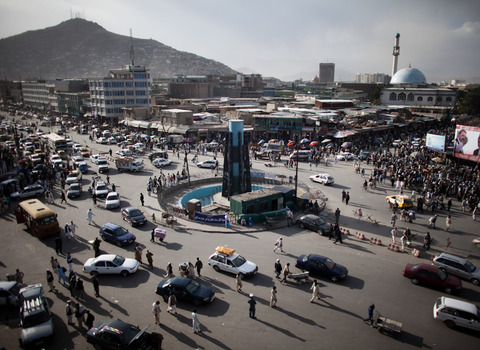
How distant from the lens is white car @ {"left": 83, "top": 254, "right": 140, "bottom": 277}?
1574 cm

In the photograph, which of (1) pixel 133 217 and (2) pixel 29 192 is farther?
(2) pixel 29 192

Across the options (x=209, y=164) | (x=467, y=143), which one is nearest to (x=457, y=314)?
(x=467, y=143)

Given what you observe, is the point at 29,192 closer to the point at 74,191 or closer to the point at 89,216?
the point at 74,191

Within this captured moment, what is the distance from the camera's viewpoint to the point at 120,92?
7462 cm

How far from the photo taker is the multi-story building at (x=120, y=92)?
73812mm

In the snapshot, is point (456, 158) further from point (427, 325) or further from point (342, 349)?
point (342, 349)

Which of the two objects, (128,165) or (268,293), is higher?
(128,165)

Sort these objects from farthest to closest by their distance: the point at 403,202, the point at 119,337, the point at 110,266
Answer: the point at 403,202, the point at 110,266, the point at 119,337

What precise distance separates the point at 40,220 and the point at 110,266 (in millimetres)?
7068

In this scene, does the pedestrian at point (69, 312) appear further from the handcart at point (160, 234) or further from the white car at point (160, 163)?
the white car at point (160, 163)

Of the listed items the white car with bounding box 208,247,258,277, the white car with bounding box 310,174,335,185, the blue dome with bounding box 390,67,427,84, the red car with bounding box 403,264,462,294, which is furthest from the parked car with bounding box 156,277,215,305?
the blue dome with bounding box 390,67,427,84

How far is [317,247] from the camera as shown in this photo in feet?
62.1

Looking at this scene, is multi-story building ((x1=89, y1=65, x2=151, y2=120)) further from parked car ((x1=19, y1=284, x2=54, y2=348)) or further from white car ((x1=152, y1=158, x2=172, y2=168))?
parked car ((x1=19, y1=284, x2=54, y2=348))

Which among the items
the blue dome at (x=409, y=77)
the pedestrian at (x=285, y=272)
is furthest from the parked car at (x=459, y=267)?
the blue dome at (x=409, y=77)
